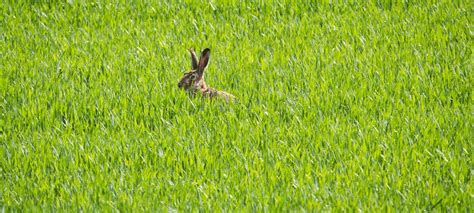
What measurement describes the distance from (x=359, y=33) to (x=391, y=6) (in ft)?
4.10

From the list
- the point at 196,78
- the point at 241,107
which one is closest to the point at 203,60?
the point at 196,78

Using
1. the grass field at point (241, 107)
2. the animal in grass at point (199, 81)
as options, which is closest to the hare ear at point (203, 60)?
the animal in grass at point (199, 81)

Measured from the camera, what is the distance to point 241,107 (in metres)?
6.48

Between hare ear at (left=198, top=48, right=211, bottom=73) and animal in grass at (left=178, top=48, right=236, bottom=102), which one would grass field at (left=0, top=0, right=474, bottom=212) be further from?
hare ear at (left=198, top=48, right=211, bottom=73)

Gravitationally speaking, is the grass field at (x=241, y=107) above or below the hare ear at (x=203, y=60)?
below

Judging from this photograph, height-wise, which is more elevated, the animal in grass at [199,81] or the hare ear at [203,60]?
the hare ear at [203,60]

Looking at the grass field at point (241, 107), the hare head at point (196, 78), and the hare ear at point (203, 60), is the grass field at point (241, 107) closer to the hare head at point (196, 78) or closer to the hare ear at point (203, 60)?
the hare head at point (196, 78)

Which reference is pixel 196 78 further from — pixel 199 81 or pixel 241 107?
pixel 241 107

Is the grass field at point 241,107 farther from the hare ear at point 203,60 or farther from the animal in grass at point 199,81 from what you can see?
the hare ear at point 203,60

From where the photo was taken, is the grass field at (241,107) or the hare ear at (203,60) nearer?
the grass field at (241,107)

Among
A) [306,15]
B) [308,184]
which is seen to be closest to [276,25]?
[306,15]

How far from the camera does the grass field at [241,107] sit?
16.5 feet

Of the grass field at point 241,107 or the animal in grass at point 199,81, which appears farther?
the animal in grass at point 199,81

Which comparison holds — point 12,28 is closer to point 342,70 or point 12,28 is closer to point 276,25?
point 276,25
